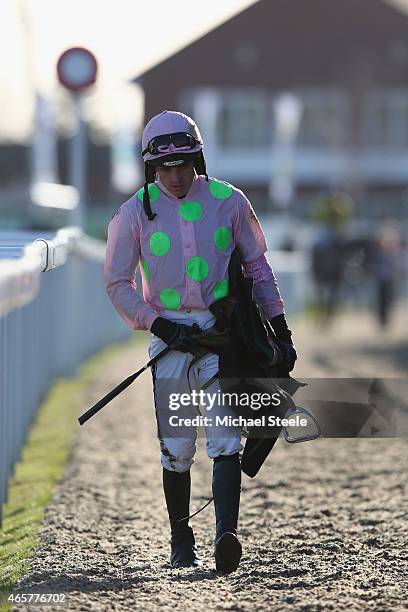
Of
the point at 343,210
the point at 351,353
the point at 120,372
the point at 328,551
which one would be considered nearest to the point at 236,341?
the point at 328,551

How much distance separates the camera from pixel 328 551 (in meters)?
5.79

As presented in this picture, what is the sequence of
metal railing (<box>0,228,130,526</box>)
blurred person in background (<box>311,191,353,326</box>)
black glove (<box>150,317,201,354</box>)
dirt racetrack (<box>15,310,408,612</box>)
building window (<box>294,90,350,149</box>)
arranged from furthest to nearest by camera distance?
building window (<box>294,90,350,149</box>) → blurred person in background (<box>311,191,353,326</box>) → metal railing (<box>0,228,130,526</box>) → black glove (<box>150,317,201,354</box>) → dirt racetrack (<box>15,310,408,612</box>)

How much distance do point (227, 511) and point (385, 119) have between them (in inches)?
2054

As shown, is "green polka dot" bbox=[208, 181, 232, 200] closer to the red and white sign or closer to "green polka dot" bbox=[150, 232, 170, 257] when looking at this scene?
"green polka dot" bbox=[150, 232, 170, 257]

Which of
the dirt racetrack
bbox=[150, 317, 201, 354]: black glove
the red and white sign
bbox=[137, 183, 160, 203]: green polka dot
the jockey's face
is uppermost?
the red and white sign

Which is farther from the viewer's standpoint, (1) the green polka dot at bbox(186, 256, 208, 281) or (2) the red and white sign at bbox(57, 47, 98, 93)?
(2) the red and white sign at bbox(57, 47, 98, 93)

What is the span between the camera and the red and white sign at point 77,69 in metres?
12.6

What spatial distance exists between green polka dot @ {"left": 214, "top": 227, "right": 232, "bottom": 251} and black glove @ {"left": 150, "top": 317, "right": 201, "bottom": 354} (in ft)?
0.97

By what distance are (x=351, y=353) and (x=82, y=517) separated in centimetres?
1010

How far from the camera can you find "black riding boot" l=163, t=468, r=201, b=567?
18.3 ft

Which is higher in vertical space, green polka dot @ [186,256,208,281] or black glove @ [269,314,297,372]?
green polka dot @ [186,256,208,281]

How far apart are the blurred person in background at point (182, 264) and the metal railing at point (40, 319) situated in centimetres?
40

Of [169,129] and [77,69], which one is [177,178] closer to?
[169,129]

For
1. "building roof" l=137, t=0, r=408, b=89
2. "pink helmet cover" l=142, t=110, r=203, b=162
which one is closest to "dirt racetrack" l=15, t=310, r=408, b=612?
"pink helmet cover" l=142, t=110, r=203, b=162
